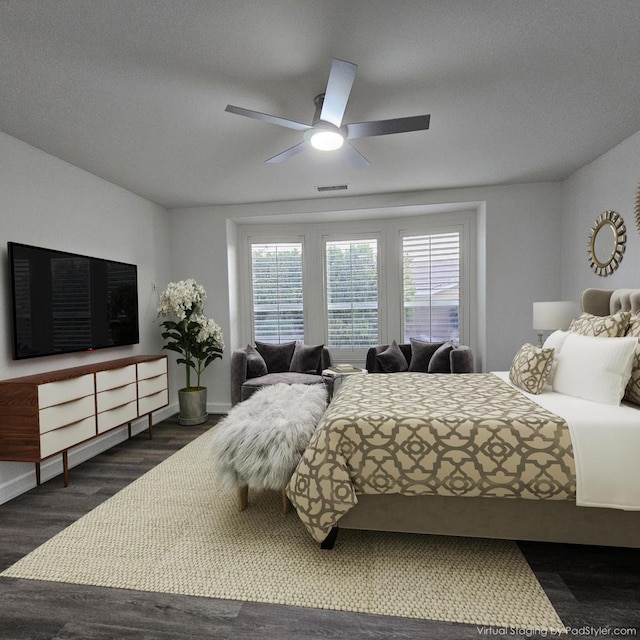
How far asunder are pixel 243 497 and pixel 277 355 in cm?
253

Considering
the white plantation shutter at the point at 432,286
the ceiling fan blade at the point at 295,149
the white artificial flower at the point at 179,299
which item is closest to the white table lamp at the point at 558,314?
the white plantation shutter at the point at 432,286

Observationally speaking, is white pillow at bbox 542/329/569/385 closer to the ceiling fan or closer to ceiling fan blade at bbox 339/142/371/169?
the ceiling fan

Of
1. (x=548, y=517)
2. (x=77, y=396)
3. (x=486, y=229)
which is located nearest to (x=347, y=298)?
(x=486, y=229)

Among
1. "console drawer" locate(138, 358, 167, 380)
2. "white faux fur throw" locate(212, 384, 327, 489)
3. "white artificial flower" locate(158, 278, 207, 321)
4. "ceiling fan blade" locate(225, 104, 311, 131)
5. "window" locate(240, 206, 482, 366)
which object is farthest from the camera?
"window" locate(240, 206, 482, 366)

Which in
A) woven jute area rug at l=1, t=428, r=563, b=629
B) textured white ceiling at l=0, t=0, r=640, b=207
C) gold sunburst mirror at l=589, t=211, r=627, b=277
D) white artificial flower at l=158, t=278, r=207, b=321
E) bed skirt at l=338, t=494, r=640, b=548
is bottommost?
woven jute area rug at l=1, t=428, r=563, b=629

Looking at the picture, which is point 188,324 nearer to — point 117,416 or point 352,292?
point 117,416

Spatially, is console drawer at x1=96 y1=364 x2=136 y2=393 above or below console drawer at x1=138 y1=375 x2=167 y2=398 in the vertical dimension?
above

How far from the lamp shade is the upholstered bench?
2.26 m

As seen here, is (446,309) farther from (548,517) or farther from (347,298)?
(548,517)

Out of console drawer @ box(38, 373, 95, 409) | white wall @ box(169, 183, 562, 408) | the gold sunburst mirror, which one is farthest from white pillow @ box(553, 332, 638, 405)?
console drawer @ box(38, 373, 95, 409)

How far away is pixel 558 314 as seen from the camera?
3.61 metres

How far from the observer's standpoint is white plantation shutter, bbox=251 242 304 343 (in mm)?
5496

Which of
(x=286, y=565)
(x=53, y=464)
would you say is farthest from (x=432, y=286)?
(x=53, y=464)

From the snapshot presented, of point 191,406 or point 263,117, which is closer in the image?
point 263,117
